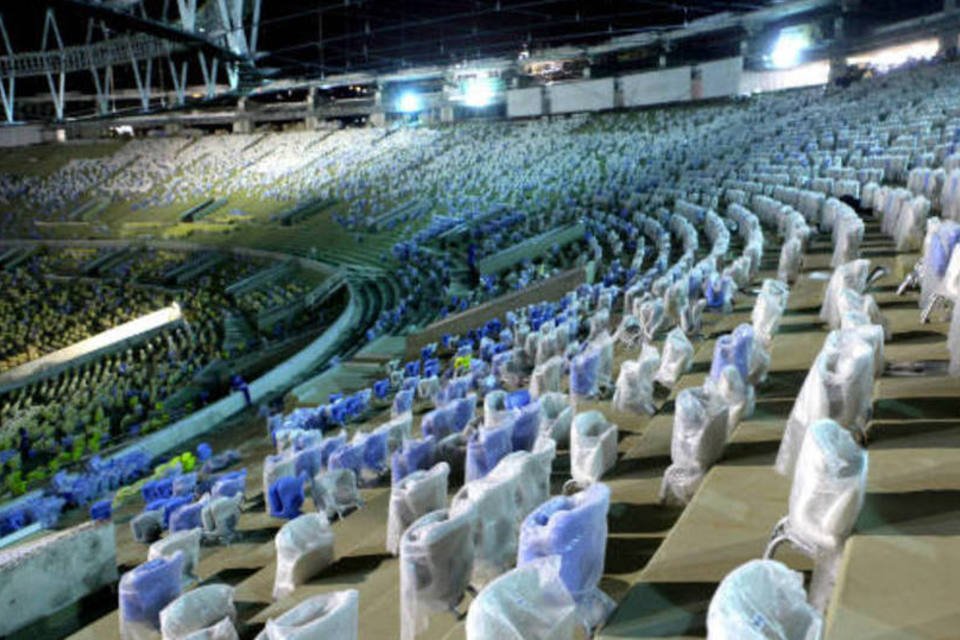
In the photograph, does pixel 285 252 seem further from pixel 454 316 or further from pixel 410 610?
pixel 410 610

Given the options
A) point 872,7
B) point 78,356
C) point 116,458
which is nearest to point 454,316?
point 116,458

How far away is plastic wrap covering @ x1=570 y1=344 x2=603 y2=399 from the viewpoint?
367 inches

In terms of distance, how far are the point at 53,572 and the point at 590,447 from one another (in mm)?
4851

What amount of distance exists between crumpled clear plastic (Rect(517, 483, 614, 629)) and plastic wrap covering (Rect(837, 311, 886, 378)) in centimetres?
256

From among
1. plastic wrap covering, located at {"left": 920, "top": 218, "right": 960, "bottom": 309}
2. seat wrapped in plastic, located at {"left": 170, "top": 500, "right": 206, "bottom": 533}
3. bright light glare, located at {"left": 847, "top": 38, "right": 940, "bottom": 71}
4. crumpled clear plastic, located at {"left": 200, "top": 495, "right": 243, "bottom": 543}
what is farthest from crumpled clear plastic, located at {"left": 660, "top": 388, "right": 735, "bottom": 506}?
bright light glare, located at {"left": 847, "top": 38, "right": 940, "bottom": 71}

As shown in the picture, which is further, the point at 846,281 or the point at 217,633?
the point at 846,281

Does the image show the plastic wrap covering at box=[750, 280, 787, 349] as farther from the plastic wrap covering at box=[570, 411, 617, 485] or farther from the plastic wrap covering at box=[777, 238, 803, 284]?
the plastic wrap covering at box=[777, 238, 803, 284]

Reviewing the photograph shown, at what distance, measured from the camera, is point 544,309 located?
16.5m

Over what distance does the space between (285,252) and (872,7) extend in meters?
31.0

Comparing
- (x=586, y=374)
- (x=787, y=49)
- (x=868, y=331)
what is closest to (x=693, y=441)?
(x=868, y=331)

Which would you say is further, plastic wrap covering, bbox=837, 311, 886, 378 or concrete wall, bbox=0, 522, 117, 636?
concrete wall, bbox=0, 522, 117, 636

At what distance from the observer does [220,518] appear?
8305 mm

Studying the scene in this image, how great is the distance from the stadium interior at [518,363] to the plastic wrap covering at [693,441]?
4 cm

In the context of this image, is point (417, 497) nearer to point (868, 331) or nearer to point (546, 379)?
point (868, 331)
